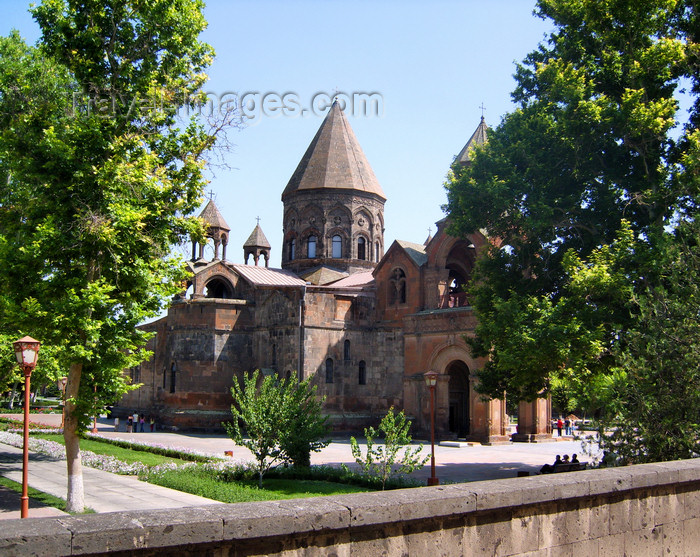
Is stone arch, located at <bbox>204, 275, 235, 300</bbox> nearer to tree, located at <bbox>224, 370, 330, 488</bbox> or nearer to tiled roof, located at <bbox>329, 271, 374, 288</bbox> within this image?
tiled roof, located at <bbox>329, 271, 374, 288</bbox>

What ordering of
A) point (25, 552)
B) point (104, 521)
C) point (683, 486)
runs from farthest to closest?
point (683, 486), point (104, 521), point (25, 552)

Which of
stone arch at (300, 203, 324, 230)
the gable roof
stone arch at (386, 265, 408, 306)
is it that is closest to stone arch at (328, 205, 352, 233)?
stone arch at (300, 203, 324, 230)

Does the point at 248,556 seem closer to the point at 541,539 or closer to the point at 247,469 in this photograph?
the point at 541,539

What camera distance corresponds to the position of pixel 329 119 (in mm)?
42438

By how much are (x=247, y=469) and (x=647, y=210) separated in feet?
39.9

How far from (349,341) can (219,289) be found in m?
8.32

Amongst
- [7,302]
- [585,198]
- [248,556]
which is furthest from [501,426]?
[248,556]

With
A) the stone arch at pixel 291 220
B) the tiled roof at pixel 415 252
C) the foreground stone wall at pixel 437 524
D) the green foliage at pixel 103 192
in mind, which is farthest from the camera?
the stone arch at pixel 291 220

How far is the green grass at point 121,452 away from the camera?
20922mm

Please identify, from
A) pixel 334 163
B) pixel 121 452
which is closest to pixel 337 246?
pixel 334 163

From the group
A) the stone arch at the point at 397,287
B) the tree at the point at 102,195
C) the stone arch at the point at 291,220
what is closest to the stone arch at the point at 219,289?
the stone arch at the point at 291,220

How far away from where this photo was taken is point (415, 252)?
3234 cm

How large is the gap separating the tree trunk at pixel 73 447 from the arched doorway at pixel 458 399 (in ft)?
69.1

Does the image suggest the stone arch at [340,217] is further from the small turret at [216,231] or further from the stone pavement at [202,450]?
the stone pavement at [202,450]
